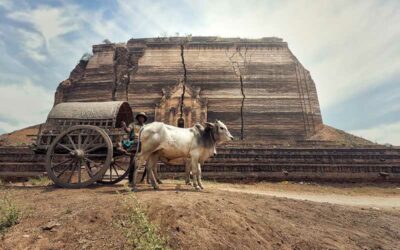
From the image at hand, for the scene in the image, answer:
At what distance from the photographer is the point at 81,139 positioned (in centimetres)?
803

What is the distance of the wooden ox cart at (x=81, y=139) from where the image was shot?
25.2 feet

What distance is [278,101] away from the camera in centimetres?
2561

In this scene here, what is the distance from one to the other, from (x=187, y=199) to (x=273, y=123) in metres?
20.6

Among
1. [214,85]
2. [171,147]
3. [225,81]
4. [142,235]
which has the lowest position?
[142,235]

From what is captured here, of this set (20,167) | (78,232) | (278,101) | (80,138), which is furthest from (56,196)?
(278,101)

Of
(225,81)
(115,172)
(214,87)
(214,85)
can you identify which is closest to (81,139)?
(115,172)

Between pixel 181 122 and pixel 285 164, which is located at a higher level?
pixel 181 122

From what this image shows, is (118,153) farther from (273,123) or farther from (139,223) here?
(273,123)

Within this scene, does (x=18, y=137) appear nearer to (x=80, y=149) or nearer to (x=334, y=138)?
(x=80, y=149)

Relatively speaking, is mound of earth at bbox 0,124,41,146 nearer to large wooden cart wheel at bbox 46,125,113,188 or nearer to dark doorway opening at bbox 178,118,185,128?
dark doorway opening at bbox 178,118,185,128

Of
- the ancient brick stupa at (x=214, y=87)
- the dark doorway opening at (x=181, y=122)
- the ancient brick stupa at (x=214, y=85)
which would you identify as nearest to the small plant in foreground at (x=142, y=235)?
the ancient brick stupa at (x=214, y=87)

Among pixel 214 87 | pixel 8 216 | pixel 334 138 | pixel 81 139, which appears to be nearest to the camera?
pixel 8 216

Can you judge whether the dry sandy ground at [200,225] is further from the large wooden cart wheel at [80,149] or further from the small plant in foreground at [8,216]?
the large wooden cart wheel at [80,149]

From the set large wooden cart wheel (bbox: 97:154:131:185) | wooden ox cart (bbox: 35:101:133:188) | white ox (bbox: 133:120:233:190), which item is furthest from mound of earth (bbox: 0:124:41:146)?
white ox (bbox: 133:120:233:190)
